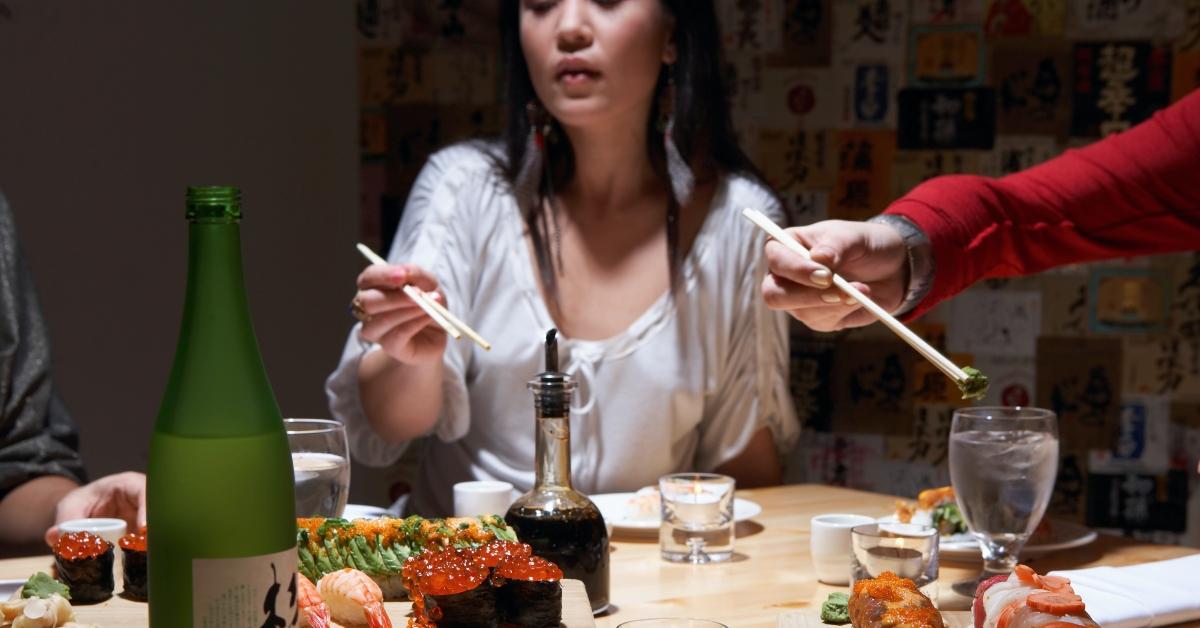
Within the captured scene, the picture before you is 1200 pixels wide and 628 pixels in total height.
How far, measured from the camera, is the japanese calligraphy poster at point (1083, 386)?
2979 millimetres

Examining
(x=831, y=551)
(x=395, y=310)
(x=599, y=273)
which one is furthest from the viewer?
(x=599, y=273)

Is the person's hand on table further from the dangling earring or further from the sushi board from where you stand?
the dangling earring

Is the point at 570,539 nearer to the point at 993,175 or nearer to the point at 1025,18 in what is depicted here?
the point at 993,175

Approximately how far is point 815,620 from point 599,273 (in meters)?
1.37

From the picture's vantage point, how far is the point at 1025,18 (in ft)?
9.77

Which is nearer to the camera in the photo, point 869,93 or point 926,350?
point 926,350

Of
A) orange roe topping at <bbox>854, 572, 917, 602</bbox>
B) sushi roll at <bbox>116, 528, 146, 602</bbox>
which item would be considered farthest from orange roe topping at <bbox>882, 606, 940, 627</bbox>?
sushi roll at <bbox>116, 528, 146, 602</bbox>

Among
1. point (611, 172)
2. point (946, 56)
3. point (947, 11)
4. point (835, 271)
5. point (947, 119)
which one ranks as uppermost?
point (947, 11)

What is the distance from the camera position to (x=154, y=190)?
326 centimetres

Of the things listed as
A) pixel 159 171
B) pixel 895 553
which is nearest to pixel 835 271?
pixel 895 553

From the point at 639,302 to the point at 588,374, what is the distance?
0.59 feet

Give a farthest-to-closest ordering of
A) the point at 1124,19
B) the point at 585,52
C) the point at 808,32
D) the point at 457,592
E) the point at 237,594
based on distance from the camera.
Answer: the point at 808,32 → the point at 1124,19 → the point at 585,52 → the point at 457,592 → the point at 237,594

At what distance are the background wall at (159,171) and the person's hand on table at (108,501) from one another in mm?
1627

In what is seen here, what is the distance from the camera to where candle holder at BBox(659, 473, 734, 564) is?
153 cm
